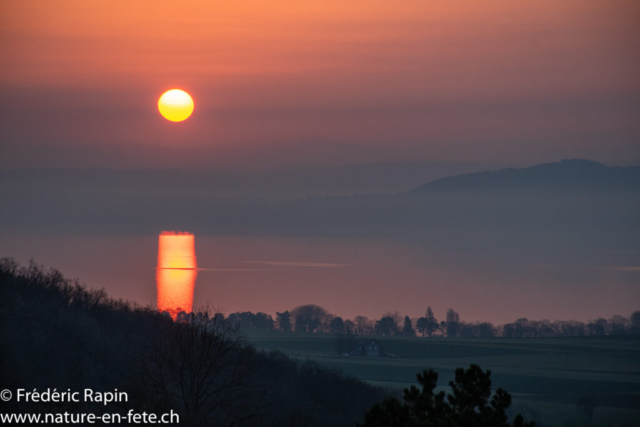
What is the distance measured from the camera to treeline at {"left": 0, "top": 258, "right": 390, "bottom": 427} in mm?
15227

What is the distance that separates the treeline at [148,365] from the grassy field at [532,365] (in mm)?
11174

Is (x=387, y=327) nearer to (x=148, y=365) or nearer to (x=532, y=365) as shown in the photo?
(x=532, y=365)

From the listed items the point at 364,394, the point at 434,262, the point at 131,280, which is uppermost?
the point at 434,262

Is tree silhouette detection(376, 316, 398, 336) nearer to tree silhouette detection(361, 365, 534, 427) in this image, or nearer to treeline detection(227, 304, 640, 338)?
treeline detection(227, 304, 640, 338)

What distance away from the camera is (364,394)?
35.7 metres

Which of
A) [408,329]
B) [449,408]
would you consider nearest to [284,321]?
[408,329]

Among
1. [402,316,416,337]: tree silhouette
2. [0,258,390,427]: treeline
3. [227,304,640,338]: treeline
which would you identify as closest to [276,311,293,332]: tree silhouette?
[227,304,640,338]: treeline

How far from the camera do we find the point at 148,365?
22.9 meters

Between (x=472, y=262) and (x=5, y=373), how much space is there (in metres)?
166

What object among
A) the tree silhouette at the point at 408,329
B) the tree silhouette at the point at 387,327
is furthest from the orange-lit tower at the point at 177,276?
the tree silhouette at the point at 408,329

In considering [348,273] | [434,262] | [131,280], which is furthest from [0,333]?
[434,262]

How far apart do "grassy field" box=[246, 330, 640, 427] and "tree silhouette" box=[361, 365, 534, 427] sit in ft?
87.6

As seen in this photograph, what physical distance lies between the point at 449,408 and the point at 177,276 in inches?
3563

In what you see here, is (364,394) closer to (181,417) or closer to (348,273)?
(181,417)
